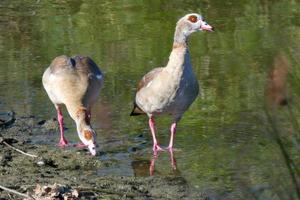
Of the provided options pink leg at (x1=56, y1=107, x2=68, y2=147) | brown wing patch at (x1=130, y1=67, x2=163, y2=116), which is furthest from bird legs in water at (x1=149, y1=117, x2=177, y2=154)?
pink leg at (x1=56, y1=107, x2=68, y2=147)

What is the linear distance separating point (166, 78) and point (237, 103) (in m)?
1.36

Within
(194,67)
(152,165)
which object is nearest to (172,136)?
(152,165)

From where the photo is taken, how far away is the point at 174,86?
8109 millimetres

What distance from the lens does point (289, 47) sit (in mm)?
3918

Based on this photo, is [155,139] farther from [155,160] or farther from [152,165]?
[152,165]

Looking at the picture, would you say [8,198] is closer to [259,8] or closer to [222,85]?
[222,85]

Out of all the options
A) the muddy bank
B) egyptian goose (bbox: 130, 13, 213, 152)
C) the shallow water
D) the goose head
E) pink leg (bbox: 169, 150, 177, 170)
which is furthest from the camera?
the goose head

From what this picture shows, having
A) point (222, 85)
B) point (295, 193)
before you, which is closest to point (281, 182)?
point (295, 193)

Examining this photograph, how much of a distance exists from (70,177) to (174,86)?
1567 mm

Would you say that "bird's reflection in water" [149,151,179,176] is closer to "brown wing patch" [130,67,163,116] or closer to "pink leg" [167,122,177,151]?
"pink leg" [167,122,177,151]

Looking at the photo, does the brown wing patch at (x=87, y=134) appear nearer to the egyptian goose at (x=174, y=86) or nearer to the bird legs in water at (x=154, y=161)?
the bird legs in water at (x=154, y=161)

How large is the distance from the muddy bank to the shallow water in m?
0.21

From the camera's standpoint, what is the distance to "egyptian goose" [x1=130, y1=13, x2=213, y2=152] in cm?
812

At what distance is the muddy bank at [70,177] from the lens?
255 inches
